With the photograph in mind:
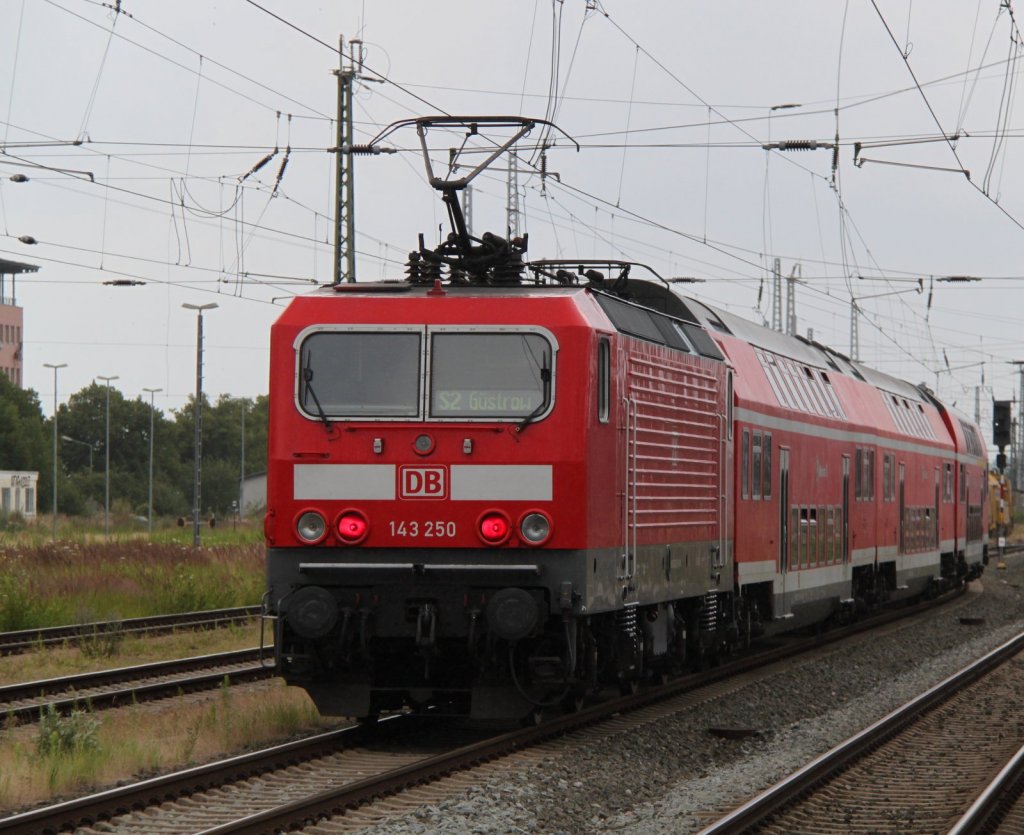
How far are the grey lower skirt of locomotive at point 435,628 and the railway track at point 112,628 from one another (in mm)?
7800

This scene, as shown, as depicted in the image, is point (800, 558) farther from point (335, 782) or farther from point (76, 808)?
point (76, 808)

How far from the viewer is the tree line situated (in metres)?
90.1

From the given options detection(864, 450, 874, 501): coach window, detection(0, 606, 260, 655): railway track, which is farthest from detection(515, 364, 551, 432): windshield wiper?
detection(864, 450, 874, 501): coach window

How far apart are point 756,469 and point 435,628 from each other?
6.90 meters

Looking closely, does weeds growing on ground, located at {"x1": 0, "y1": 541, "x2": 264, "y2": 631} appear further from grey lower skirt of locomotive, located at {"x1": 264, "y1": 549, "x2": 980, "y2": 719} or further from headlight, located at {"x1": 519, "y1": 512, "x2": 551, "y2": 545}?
headlight, located at {"x1": 519, "y1": 512, "x2": 551, "y2": 545}

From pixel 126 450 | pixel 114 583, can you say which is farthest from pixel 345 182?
pixel 126 450

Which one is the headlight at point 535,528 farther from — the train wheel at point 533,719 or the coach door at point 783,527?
the coach door at point 783,527

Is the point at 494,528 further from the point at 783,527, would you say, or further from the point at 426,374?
the point at 783,527

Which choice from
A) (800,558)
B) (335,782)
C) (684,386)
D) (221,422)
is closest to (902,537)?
(800,558)

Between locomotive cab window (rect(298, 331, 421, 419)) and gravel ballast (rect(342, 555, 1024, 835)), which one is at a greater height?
locomotive cab window (rect(298, 331, 421, 419))

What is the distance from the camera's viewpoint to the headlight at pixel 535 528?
1165 centimetres

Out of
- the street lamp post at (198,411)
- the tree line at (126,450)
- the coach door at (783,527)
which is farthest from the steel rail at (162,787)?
the tree line at (126,450)

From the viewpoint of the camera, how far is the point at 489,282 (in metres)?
12.7

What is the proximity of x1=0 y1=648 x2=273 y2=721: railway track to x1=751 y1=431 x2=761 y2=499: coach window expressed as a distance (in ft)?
17.4
